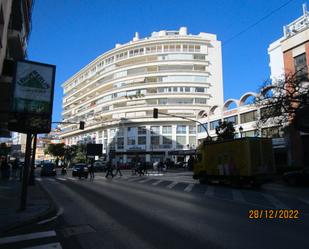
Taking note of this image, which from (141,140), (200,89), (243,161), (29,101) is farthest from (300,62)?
(141,140)

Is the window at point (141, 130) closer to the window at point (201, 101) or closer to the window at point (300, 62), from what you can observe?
the window at point (201, 101)

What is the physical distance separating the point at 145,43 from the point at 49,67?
73257 millimetres

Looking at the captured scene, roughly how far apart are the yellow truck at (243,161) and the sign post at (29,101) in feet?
41.2

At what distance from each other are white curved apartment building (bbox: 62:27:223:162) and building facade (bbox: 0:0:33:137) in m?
56.5

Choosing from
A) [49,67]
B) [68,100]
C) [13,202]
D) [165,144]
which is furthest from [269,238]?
[68,100]

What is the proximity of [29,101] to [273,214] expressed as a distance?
835 centimetres

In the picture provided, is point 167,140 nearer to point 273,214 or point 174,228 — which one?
point 273,214

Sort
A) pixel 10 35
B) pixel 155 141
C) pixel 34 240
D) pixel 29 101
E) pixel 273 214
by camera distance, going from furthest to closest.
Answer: pixel 155 141 < pixel 10 35 < pixel 29 101 < pixel 273 214 < pixel 34 240

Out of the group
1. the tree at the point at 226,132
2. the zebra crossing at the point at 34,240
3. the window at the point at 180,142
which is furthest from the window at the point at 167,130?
the zebra crossing at the point at 34,240

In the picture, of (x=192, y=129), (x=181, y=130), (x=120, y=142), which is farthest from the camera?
(x=120, y=142)

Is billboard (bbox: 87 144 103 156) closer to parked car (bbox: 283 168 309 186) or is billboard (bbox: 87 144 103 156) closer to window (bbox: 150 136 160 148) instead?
window (bbox: 150 136 160 148)

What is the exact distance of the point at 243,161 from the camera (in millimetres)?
18391

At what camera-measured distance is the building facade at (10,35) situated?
14249 millimetres

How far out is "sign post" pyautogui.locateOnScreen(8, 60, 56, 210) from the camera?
30.8ft
